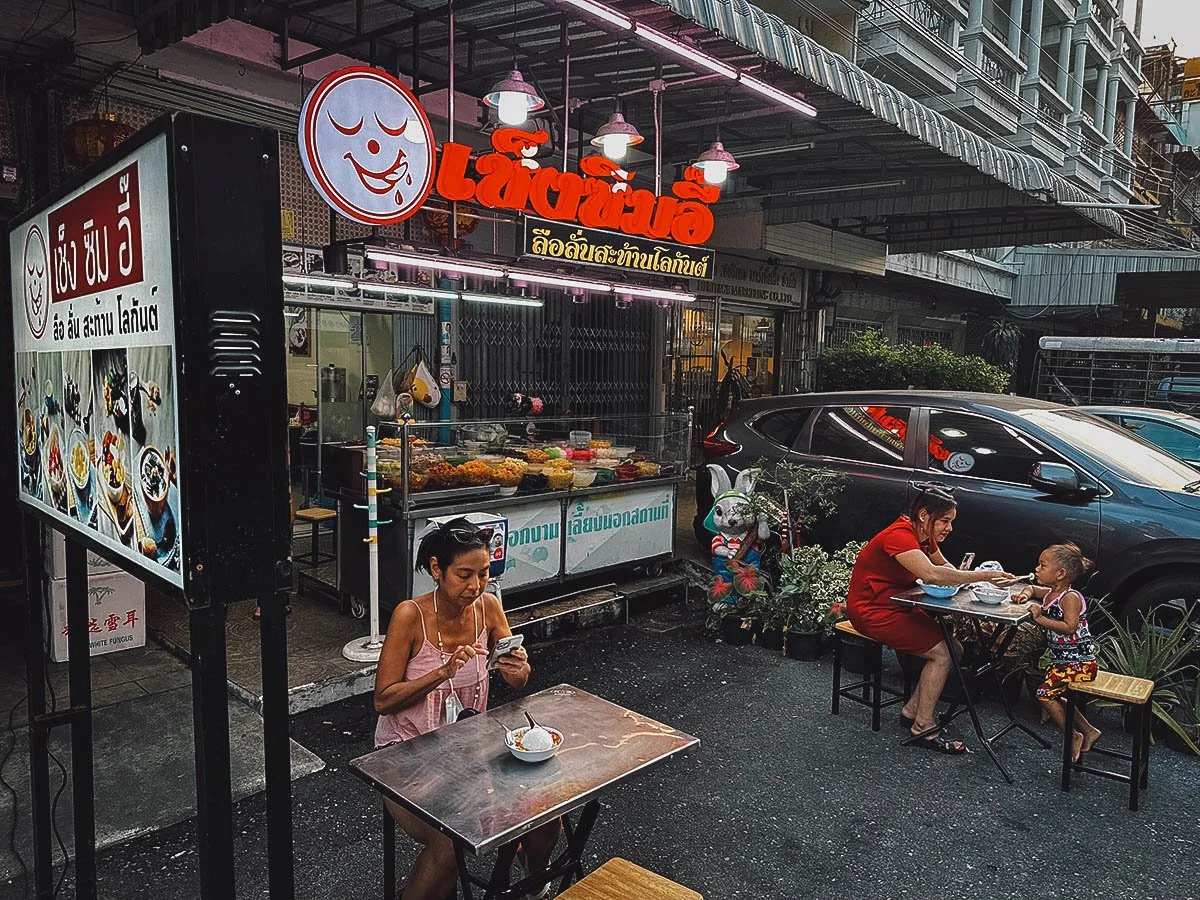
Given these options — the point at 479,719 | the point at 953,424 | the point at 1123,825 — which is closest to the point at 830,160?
the point at 953,424

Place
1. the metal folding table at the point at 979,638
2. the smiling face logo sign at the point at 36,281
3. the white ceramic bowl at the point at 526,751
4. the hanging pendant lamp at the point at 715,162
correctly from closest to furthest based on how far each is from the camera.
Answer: the smiling face logo sign at the point at 36,281, the white ceramic bowl at the point at 526,751, the metal folding table at the point at 979,638, the hanging pendant lamp at the point at 715,162

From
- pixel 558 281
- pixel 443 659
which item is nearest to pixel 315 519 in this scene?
pixel 558 281

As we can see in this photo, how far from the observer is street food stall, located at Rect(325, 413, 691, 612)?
586cm

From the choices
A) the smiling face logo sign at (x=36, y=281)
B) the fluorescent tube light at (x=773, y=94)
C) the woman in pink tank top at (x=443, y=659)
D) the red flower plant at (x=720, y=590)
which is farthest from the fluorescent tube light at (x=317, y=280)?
the smiling face logo sign at (x=36, y=281)

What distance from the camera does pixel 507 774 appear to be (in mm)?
2523

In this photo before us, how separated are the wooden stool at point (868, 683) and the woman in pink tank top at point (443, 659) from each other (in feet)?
8.21

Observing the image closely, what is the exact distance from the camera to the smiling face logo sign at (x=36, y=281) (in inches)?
88.7

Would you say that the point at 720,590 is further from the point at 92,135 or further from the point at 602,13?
the point at 92,135

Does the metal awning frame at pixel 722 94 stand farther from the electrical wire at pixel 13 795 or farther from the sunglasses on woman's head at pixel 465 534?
the electrical wire at pixel 13 795

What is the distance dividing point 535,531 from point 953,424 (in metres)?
3.39

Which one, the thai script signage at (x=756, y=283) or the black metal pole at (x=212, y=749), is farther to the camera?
the thai script signage at (x=756, y=283)

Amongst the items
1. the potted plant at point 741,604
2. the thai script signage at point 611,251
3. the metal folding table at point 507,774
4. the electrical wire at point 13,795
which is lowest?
the electrical wire at point 13,795

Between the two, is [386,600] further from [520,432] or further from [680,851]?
[680,851]

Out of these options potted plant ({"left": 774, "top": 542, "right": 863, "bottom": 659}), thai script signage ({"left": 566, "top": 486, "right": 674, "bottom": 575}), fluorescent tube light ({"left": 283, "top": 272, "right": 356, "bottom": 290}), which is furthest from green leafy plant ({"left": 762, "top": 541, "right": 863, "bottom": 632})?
fluorescent tube light ({"left": 283, "top": 272, "right": 356, "bottom": 290})
